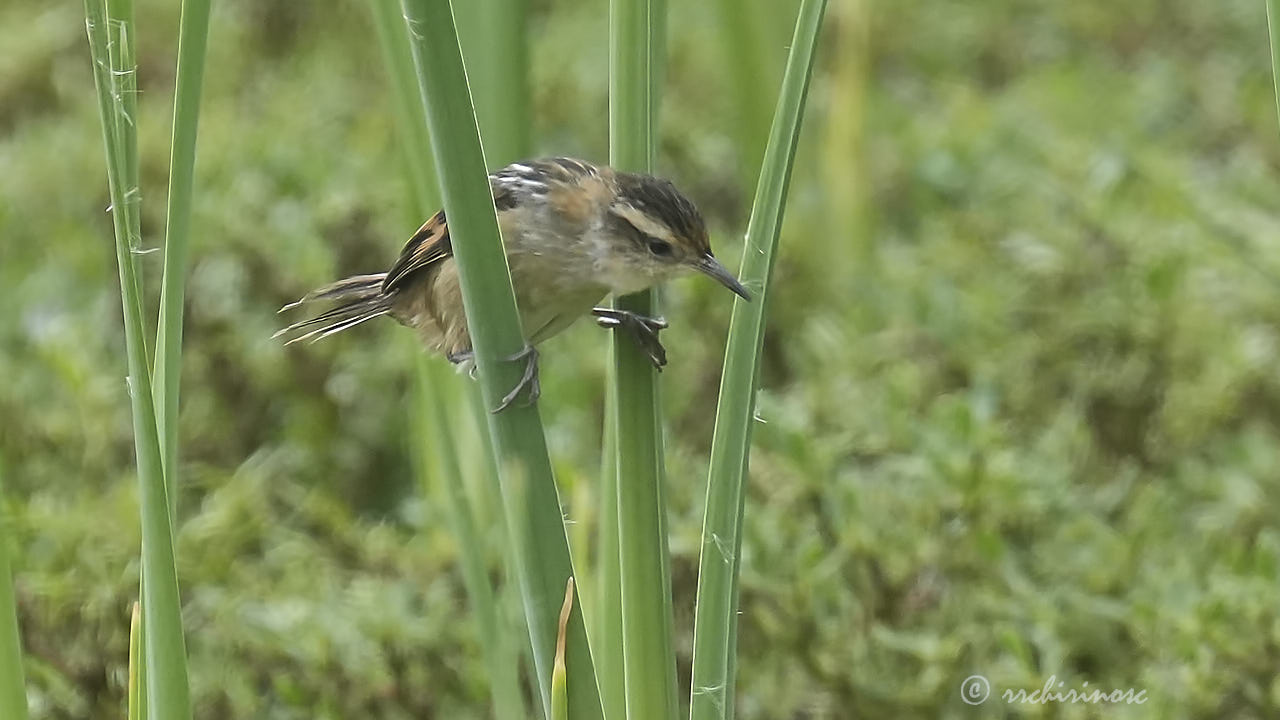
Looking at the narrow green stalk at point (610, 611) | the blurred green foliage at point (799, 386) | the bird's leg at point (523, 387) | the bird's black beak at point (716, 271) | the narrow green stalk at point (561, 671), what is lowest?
the blurred green foliage at point (799, 386)

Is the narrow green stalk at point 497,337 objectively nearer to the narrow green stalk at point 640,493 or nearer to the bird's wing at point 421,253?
the narrow green stalk at point 640,493

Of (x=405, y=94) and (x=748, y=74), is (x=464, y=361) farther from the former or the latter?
(x=748, y=74)

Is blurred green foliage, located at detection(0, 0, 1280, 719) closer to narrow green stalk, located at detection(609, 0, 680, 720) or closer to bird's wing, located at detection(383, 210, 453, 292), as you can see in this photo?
bird's wing, located at detection(383, 210, 453, 292)

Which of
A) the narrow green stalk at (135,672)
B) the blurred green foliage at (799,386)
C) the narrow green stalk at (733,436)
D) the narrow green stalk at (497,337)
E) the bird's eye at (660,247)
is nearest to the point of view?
the narrow green stalk at (497,337)

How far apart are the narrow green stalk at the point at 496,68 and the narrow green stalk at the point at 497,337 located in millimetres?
513

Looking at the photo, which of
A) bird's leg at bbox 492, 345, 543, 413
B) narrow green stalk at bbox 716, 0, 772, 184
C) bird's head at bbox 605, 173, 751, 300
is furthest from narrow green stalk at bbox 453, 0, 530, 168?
narrow green stalk at bbox 716, 0, 772, 184

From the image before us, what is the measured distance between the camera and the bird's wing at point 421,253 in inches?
72.7

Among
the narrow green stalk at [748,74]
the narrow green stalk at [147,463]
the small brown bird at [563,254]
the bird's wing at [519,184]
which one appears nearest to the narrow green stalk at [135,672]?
the narrow green stalk at [147,463]

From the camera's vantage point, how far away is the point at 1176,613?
2004mm

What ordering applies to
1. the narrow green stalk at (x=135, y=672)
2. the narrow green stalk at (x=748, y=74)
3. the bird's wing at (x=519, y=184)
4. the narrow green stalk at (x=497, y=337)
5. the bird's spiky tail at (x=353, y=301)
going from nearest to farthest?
1. the narrow green stalk at (x=497, y=337)
2. the narrow green stalk at (x=135, y=672)
3. the bird's wing at (x=519, y=184)
4. the bird's spiky tail at (x=353, y=301)
5. the narrow green stalk at (x=748, y=74)

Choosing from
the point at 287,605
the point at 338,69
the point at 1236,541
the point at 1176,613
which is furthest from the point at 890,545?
the point at 338,69

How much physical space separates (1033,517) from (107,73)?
5.27ft

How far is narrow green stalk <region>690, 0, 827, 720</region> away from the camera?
1.19 m

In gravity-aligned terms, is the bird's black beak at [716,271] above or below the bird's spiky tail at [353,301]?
above
